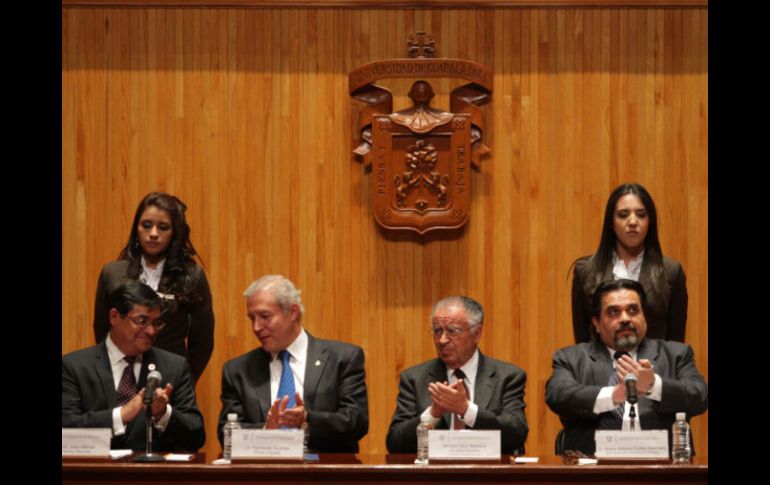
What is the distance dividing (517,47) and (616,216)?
139 cm

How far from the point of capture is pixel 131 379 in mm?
4836

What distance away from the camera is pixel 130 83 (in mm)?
6508

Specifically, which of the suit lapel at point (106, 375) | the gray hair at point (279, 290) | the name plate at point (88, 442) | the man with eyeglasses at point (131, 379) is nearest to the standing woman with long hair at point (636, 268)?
the gray hair at point (279, 290)

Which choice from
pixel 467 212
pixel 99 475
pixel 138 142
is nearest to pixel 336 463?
pixel 99 475

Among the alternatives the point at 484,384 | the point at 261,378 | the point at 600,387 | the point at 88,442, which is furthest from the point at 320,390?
the point at 600,387

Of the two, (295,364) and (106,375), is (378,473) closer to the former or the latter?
(295,364)

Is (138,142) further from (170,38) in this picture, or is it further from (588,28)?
(588,28)

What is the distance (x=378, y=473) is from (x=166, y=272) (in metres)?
1.90

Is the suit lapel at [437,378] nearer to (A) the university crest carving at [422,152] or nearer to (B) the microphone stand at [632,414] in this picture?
(B) the microphone stand at [632,414]

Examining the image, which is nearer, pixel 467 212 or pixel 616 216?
pixel 616 216

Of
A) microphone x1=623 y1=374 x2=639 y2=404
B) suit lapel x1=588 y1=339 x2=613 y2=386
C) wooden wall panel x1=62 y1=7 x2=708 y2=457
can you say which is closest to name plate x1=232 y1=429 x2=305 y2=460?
microphone x1=623 y1=374 x2=639 y2=404

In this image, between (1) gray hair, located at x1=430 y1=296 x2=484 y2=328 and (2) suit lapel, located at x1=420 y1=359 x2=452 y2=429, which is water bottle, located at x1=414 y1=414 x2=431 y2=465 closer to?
(2) suit lapel, located at x1=420 y1=359 x2=452 y2=429

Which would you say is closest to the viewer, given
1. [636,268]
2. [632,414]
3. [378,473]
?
[378,473]

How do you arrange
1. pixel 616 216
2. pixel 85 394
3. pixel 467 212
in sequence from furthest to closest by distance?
1. pixel 467 212
2. pixel 616 216
3. pixel 85 394
